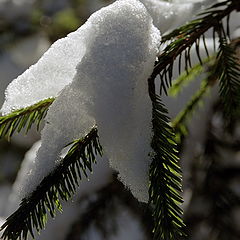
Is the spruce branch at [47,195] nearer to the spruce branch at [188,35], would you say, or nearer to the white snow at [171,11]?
the spruce branch at [188,35]

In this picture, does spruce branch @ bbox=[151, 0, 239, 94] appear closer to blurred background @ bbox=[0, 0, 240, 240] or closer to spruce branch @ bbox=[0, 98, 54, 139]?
spruce branch @ bbox=[0, 98, 54, 139]

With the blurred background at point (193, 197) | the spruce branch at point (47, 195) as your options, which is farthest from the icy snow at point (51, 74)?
the blurred background at point (193, 197)

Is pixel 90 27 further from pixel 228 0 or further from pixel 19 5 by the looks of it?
pixel 19 5

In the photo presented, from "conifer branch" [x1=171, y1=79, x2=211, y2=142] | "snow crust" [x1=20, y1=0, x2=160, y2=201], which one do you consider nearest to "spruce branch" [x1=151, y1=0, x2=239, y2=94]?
"snow crust" [x1=20, y1=0, x2=160, y2=201]

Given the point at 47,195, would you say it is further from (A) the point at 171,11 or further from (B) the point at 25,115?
(A) the point at 171,11

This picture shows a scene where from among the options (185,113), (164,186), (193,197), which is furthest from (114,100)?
(193,197)
